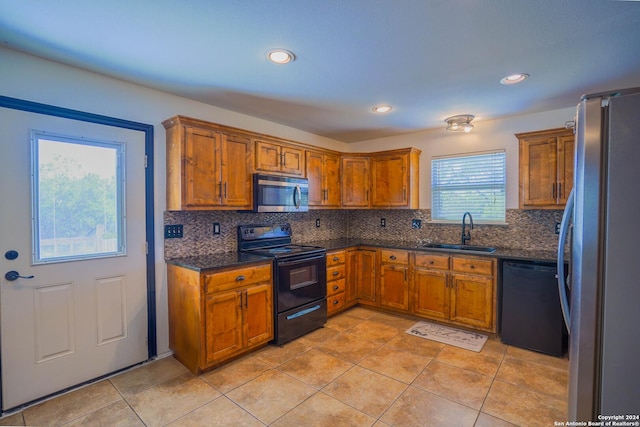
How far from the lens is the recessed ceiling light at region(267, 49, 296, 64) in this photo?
80.2 inches

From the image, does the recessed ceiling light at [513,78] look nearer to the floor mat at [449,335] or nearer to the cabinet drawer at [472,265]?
the cabinet drawer at [472,265]

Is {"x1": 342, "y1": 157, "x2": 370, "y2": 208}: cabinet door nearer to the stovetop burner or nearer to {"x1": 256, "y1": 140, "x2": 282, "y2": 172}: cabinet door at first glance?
the stovetop burner

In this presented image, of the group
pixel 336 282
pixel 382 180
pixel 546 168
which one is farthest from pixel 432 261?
pixel 546 168

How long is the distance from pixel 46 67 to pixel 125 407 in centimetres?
246

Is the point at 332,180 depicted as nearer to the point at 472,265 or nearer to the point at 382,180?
the point at 382,180

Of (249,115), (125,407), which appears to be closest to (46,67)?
(249,115)

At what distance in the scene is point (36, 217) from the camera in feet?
6.97

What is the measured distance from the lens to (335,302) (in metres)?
3.78

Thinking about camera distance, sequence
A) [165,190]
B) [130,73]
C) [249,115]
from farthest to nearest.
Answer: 1. [249,115]
2. [165,190]
3. [130,73]

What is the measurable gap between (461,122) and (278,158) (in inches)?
84.8

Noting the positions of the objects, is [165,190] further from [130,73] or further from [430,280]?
[430,280]

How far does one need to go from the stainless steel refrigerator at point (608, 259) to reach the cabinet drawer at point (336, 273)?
102 inches

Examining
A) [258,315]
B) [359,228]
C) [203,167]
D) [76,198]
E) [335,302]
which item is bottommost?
[335,302]

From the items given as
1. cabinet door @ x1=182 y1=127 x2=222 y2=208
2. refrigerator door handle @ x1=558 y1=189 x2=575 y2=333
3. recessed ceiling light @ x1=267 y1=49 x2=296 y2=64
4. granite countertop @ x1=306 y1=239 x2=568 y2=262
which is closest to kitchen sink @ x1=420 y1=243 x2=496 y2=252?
granite countertop @ x1=306 y1=239 x2=568 y2=262
